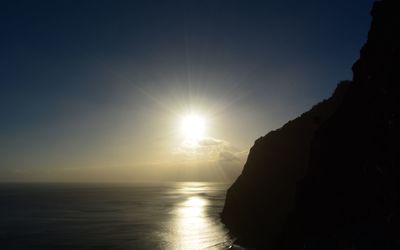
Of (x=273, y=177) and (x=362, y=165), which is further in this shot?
(x=273, y=177)

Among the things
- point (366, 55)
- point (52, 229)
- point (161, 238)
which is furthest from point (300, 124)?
point (52, 229)

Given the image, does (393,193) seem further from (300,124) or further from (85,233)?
(85,233)


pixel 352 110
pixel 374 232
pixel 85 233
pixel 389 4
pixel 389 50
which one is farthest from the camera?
pixel 85 233

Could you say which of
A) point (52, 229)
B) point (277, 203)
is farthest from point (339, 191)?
point (52, 229)

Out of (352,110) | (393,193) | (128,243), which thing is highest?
(352,110)

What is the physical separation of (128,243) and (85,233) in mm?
19854

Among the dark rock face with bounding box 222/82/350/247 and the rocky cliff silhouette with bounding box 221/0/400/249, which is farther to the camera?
the dark rock face with bounding box 222/82/350/247

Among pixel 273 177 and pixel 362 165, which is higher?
pixel 273 177

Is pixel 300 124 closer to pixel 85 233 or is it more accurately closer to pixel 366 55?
pixel 366 55

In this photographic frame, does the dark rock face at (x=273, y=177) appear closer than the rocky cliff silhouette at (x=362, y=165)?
No

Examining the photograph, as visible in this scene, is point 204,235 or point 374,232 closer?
point 374,232

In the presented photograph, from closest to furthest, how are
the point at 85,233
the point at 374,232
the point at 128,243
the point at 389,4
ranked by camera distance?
the point at 374,232 → the point at 389,4 → the point at 128,243 → the point at 85,233

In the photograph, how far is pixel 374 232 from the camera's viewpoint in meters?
27.8

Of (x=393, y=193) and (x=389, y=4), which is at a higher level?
(x=389, y=4)
